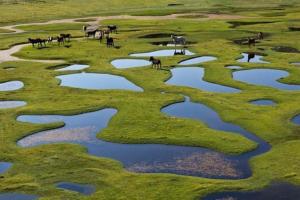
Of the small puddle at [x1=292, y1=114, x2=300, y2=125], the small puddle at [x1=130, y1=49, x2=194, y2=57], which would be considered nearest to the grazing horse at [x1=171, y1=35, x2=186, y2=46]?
the small puddle at [x1=130, y1=49, x2=194, y2=57]

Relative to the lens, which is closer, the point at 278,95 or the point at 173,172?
the point at 173,172

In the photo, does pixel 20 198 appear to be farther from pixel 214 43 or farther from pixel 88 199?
pixel 214 43

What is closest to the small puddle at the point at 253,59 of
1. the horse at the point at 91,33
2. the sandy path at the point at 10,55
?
the sandy path at the point at 10,55

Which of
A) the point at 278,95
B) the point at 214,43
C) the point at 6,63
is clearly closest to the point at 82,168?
the point at 278,95

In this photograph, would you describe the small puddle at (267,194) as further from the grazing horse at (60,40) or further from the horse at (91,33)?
the horse at (91,33)

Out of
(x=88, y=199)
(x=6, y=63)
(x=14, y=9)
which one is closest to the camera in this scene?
(x=88, y=199)

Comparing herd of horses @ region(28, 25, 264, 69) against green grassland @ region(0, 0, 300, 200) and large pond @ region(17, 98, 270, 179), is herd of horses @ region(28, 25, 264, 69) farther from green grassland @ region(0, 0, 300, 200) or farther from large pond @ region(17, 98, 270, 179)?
large pond @ region(17, 98, 270, 179)

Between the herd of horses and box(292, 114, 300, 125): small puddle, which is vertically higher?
the herd of horses
